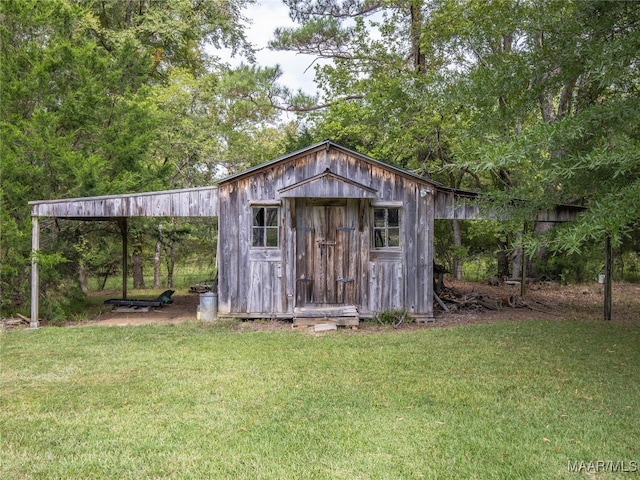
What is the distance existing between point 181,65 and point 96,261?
1005cm

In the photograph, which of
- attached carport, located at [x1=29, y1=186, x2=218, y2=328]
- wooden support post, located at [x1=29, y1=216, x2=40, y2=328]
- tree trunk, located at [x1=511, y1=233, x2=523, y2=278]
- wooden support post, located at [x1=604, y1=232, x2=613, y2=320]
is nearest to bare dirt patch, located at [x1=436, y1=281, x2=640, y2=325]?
wooden support post, located at [x1=604, y1=232, x2=613, y2=320]

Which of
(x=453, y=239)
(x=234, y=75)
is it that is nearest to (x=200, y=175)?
(x=234, y=75)

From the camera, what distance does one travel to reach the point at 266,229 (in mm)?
9125

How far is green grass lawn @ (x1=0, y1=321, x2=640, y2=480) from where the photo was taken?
10.8 feet

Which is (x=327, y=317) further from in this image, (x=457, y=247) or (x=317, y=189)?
(x=457, y=247)

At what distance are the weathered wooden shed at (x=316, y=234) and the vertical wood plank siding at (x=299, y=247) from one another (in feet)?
0.07

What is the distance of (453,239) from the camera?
1678 centimetres

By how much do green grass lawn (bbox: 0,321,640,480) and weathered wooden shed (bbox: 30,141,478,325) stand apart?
186 cm

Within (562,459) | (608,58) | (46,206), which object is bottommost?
(562,459)

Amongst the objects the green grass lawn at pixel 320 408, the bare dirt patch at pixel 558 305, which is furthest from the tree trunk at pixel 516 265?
the green grass lawn at pixel 320 408

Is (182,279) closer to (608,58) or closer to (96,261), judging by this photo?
(96,261)

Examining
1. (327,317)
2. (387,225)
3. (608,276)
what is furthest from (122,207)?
(608,276)

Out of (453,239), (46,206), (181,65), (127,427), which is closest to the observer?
(127,427)

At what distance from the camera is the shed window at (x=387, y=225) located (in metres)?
9.24
